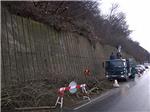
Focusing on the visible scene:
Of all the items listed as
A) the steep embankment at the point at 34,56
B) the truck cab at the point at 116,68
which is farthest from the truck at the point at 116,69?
the steep embankment at the point at 34,56

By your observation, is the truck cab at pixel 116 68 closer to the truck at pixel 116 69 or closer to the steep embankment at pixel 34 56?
the truck at pixel 116 69

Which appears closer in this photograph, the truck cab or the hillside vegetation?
the hillside vegetation

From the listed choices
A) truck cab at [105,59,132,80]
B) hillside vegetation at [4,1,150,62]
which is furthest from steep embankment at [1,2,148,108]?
truck cab at [105,59,132,80]

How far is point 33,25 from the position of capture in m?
25.5

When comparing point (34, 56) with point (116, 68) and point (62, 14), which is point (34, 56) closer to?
point (62, 14)

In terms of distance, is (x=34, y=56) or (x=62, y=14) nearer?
(x=34, y=56)

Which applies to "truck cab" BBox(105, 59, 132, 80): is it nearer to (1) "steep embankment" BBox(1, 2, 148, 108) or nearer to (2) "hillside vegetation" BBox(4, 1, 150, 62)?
(1) "steep embankment" BBox(1, 2, 148, 108)

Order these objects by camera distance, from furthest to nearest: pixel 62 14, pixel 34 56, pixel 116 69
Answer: pixel 116 69
pixel 62 14
pixel 34 56

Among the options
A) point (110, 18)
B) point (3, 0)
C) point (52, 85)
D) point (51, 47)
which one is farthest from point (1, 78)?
point (110, 18)

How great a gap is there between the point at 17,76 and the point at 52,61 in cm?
698

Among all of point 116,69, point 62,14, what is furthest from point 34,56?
point 116,69

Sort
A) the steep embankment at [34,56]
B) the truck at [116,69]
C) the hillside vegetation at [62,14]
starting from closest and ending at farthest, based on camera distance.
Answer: the steep embankment at [34,56], the hillside vegetation at [62,14], the truck at [116,69]

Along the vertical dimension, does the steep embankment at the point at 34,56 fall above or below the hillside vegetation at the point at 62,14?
below

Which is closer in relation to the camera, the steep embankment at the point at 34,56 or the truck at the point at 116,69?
the steep embankment at the point at 34,56
